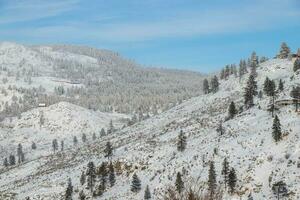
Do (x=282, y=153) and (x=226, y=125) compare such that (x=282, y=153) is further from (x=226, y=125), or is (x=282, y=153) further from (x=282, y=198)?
(x=226, y=125)

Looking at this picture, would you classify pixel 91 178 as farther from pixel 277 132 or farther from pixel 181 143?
pixel 277 132

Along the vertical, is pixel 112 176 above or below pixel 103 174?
below

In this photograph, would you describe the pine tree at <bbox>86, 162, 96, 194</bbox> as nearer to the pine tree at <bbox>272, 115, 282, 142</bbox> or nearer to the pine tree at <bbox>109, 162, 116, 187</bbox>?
the pine tree at <bbox>109, 162, 116, 187</bbox>

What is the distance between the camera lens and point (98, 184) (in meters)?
127

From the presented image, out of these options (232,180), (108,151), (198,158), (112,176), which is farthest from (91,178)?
(232,180)

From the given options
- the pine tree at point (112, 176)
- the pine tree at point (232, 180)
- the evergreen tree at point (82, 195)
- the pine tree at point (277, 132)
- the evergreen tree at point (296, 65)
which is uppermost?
the evergreen tree at point (296, 65)

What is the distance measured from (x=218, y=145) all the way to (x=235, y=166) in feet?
49.5

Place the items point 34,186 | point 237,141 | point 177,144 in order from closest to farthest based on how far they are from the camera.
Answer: point 237,141, point 177,144, point 34,186

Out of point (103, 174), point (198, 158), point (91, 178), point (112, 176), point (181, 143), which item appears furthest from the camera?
point (181, 143)

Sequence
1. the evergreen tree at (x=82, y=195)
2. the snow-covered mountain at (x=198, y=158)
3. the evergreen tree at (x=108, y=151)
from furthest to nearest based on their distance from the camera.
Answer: the evergreen tree at (x=108, y=151)
the evergreen tree at (x=82, y=195)
the snow-covered mountain at (x=198, y=158)

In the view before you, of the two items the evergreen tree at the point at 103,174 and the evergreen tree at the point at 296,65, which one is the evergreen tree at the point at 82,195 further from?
the evergreen tree at the point at 296,65

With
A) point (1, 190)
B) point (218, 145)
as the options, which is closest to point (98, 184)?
point (218, 145)

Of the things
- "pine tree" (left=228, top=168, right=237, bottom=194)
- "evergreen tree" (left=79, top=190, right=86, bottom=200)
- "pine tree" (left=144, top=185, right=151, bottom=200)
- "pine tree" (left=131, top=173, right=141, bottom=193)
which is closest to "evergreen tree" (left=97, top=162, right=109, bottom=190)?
"evergreen tree" (left=79, top=190, right=86, bottom=200)

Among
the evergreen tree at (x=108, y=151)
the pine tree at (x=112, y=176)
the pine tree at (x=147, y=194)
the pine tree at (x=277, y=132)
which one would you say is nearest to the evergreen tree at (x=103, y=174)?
the pine tree at (x=112, y=176)
